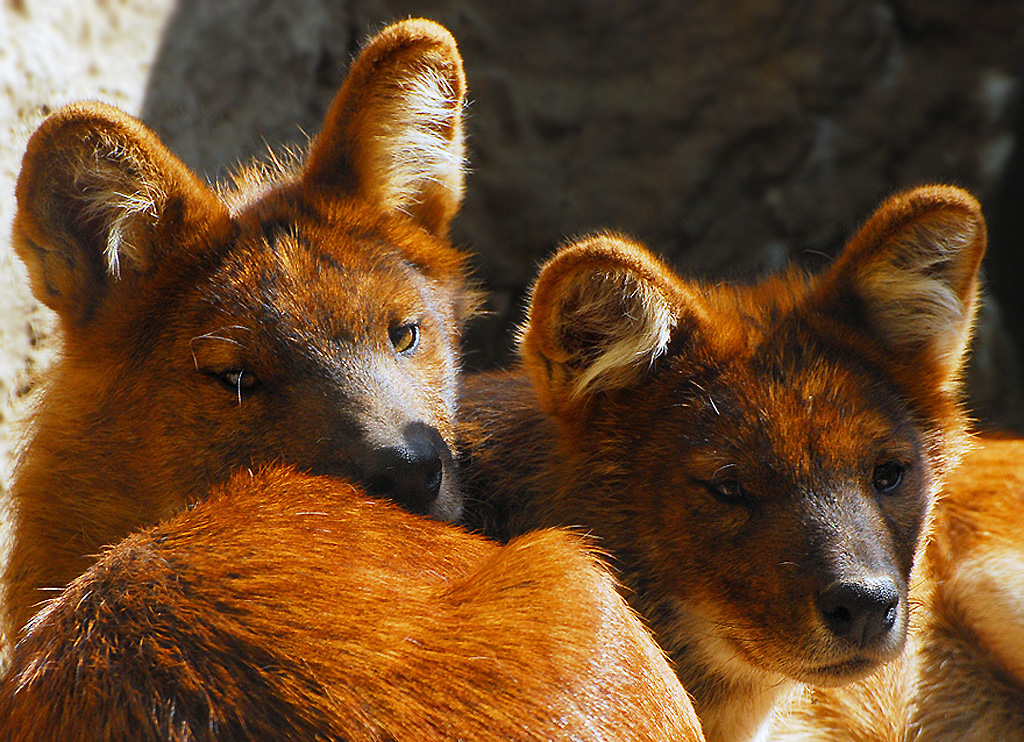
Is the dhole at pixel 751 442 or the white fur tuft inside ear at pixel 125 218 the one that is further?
the white fur tuft inside ear at pixel 125 218

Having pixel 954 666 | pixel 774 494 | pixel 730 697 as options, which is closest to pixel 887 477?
pixel 774 494

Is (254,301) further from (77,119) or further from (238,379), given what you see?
(77,119)

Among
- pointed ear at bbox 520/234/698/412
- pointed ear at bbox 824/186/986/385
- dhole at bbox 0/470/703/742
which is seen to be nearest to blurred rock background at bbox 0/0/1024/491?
pointed ear at bbox 824/186/986/385

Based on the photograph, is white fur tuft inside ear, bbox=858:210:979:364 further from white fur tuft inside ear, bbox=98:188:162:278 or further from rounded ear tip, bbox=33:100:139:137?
rounded ear tip, bbox=33:100:139:137

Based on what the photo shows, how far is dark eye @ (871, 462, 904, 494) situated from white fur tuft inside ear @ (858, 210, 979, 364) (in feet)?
1.67

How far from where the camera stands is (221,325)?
395 cm

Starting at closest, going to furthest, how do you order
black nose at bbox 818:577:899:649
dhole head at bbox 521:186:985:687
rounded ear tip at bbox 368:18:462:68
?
black nose at bbox 818:577:899:649 → dhole head at bbox 521:186:985:687 → rounded ear tip at bbox 368:18:462:68

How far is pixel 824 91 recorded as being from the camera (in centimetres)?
712

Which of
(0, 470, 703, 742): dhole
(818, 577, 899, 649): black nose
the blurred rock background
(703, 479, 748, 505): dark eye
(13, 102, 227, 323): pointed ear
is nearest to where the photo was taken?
(0, 470, 703, 742): dhole

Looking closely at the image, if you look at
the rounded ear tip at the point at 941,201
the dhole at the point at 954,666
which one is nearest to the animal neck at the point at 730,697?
the dhole at the point at 954,666

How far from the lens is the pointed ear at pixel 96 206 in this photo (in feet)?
13.1

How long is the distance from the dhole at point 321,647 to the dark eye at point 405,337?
40.9 inches

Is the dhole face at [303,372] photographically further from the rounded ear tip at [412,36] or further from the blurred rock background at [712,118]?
the blurred rock background at [712,118]

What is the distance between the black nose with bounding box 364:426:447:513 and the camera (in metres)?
3.68
